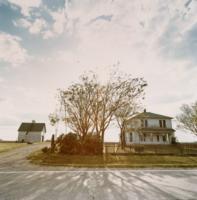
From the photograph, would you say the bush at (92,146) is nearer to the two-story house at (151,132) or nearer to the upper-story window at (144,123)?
the two-story house at (151,132)

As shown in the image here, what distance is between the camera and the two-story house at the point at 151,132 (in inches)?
1751

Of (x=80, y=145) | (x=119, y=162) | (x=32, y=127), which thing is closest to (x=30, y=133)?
(x=32, y=127)

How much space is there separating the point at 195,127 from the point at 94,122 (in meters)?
33.9

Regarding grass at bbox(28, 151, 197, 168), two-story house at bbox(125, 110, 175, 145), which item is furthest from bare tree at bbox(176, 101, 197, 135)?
grass at bbox(28, 151, 197, 168)

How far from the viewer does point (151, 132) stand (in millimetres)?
44531

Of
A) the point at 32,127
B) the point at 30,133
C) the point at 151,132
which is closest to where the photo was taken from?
the point at 151,132

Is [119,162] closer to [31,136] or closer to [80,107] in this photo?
[80,107]

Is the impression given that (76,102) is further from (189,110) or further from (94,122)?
(189,110)

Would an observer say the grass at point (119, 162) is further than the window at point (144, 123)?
No

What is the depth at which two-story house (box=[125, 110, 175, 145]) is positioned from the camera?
44.5m

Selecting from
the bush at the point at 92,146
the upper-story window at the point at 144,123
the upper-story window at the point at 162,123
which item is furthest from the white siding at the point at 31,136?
the bush at the point at 92,146

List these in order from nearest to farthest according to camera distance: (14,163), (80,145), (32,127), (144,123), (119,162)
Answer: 1. (14,163)
2. (119,162)
3. (80,145)
4. (144,123)
5. (32,127)

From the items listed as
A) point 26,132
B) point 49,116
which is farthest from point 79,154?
point 26,132

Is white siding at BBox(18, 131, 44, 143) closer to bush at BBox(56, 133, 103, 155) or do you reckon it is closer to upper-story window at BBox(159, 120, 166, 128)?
upper-story window at BBox(159, 120, 166, 128)
